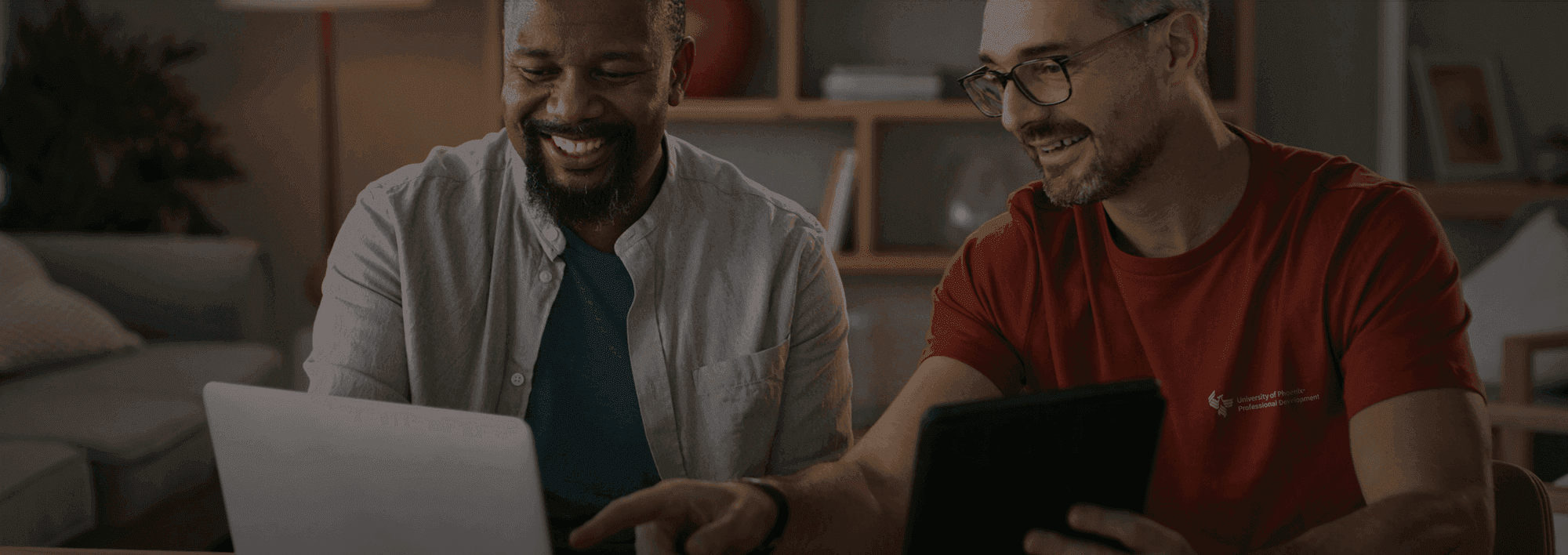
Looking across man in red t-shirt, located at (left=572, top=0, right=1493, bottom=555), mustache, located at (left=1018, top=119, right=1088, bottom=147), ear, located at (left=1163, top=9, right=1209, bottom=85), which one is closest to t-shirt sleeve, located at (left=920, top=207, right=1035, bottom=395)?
man in red t-shirt, located at (left=572, top=0, right=1493, bottom=555)

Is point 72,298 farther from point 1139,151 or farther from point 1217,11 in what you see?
point 1217,11

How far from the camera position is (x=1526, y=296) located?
2719mm

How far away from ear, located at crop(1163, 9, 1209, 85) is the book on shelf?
188 cm

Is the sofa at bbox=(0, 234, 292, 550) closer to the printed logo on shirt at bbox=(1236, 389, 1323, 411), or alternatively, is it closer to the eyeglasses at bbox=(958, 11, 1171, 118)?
the eyeglasses at bbox=(958, 11, 1171, 118)

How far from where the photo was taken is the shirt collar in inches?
54.2

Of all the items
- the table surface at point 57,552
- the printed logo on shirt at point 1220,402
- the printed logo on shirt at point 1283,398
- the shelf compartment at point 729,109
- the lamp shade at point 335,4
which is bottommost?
the table surface at point 57,552

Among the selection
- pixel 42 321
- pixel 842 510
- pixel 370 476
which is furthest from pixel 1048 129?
pixel 42 321

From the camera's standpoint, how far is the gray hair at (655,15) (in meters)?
1.31

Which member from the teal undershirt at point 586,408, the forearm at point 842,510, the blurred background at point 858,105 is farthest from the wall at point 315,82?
the forearm at point 842,510

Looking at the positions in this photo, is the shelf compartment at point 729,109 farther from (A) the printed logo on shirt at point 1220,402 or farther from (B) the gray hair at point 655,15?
(A) the printed logo on shirt at point 1220,402

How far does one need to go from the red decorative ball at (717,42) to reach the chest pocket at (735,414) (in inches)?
68.8

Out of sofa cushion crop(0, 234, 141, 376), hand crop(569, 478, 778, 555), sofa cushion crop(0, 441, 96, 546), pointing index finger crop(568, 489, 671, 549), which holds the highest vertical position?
pointing index finger crop(568, 489, 671, 549)

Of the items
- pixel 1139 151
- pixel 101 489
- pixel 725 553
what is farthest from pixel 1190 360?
pixel 101 489

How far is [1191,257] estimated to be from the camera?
109 centimetres
